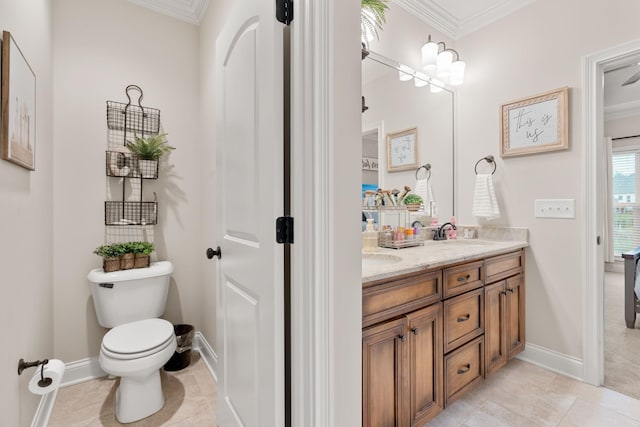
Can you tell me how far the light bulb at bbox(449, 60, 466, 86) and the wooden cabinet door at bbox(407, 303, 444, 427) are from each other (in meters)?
1.91

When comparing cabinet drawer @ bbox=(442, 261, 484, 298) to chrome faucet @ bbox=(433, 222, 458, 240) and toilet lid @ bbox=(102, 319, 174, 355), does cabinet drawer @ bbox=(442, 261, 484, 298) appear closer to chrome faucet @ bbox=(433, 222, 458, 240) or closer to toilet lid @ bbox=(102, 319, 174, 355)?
chrome faucet @ bbox=(433, 222, 458, 240)

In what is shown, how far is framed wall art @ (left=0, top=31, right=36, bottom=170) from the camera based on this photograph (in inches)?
40.5

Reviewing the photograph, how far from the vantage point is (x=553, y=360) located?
202cm

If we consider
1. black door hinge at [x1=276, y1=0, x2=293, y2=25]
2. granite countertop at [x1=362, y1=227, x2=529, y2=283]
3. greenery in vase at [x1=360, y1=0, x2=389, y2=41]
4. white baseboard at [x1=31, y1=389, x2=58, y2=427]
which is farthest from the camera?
greenery in vase at [x1=360, y1=0, x2=389, y2=41]

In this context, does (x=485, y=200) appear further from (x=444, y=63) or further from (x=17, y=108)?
(x=17, y=108)

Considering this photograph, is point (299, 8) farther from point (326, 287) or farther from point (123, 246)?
point (123, 246)

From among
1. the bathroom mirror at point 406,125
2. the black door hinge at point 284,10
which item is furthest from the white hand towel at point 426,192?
the black door hinge at point 284,10

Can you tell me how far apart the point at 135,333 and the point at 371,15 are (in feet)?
7.65

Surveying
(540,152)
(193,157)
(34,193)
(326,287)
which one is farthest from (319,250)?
(540,152)

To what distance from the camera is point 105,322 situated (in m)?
1.78

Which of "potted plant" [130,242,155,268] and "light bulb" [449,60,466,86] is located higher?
"light bulb" [449,60,466,86]

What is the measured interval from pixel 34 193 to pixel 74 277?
27.2 inches

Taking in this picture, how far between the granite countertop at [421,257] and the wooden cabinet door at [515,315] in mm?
250

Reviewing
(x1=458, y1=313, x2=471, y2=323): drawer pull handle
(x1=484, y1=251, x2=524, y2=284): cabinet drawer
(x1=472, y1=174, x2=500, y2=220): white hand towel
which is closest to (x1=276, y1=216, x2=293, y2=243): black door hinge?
(x1=458, y1=313, x2=471, y2=323): drawer pull handle
